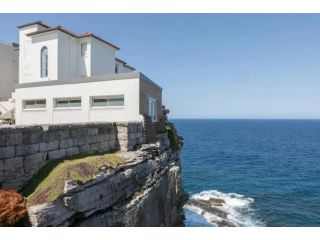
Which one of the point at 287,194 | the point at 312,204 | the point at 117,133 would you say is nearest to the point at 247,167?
the point at 287,194

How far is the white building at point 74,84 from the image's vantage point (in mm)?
19531

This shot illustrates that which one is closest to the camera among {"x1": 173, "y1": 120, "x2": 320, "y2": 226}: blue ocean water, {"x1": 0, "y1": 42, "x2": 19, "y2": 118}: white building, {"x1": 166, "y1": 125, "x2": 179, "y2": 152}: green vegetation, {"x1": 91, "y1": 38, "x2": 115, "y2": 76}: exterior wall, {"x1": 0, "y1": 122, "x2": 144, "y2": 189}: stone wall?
{"x1": 0, "y1": 122, "x2": 144, "y2": 189}: stone wall

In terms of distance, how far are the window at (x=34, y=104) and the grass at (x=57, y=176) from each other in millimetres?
13139

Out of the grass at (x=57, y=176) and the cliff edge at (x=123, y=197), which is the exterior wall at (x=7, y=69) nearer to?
the cliff edge at (x=123, y=197)

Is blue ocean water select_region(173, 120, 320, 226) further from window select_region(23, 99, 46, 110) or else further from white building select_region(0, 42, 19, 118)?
white building select_region(0, 42, 19, 118)

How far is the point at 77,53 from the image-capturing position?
29.4 meters

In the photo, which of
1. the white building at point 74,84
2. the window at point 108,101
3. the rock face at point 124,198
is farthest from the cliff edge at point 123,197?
the window at point 108,101

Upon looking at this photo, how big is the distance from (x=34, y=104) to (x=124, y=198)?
610 inches

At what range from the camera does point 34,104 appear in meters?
23.3

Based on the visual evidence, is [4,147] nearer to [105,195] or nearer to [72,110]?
[105,195]

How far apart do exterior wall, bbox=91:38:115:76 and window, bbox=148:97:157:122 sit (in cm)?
995

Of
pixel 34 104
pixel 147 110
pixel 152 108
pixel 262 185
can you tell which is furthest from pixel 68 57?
pixel 262 185

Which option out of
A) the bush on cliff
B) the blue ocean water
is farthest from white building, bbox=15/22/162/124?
the blue ocean water

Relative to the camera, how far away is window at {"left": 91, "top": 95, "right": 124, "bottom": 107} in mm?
19688
